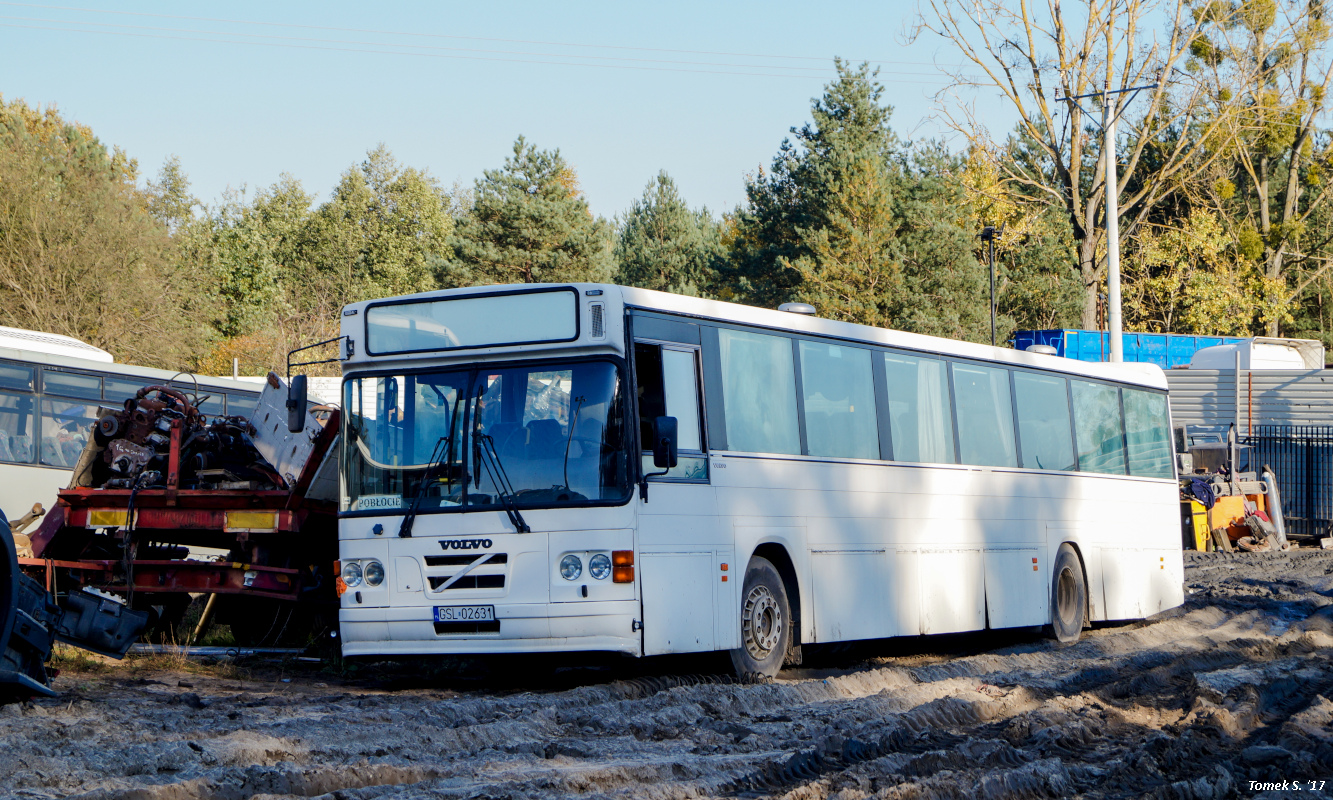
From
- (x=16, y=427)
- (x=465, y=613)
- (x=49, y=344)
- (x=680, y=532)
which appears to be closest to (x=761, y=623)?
(x=680, y=532)

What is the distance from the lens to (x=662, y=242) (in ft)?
238

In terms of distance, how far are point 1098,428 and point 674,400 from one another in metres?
7.95

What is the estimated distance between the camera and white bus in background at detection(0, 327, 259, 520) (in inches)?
802

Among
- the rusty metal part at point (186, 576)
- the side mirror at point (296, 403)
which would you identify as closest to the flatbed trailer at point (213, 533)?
the rusty metal part at point (186, 576)

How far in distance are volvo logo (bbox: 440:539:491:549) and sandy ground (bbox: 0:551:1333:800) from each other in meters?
1.09

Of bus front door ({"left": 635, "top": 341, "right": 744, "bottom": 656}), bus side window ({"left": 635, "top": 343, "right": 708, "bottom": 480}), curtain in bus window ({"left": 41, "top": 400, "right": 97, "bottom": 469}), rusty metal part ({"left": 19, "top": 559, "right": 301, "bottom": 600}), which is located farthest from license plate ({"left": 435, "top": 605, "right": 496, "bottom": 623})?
curtain in bus window ({"left": 41, "top": 400, "right": 97, "bottom": 469})

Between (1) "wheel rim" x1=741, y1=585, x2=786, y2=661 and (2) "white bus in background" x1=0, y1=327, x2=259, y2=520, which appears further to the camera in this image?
(2) "white bus in background" x1=0, y1=327, x2=259, y2=520

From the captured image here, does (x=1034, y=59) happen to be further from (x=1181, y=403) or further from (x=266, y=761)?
(x=266, y=761)

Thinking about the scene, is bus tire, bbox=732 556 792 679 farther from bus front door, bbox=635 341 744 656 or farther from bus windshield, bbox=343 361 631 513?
bus windshield, bbox=343 361 631 513

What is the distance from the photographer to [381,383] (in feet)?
34.5

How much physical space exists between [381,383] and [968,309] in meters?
40.6

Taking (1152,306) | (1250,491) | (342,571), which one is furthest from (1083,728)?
(1152,306)

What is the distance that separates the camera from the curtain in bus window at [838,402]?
11961mm

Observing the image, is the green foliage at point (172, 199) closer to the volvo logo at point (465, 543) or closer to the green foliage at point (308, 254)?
the green foliage at point (308, 254)
